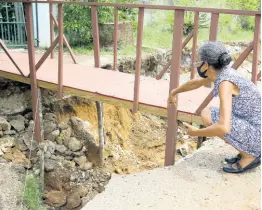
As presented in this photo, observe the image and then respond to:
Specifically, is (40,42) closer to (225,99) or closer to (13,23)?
(13,23)

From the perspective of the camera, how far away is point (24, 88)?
7145 millimetres

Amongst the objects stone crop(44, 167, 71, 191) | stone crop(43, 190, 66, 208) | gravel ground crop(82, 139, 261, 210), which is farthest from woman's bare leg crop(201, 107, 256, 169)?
stone crop(44, 167, 71, 191)

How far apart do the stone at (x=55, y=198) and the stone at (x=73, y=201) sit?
79 mm

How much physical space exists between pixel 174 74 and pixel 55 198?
302 centimetres

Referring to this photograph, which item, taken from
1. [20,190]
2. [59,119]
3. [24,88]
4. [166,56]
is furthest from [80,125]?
[166,56]

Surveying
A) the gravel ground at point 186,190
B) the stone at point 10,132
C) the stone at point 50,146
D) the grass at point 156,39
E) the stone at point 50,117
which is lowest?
the stone at point 50,146

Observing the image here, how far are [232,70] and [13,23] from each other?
746 centimetres

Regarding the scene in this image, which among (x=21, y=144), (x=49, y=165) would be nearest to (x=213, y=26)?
(x=49, y=165)

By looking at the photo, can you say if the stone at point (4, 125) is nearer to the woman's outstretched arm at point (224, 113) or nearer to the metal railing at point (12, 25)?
the metal railing at point (12, 25)

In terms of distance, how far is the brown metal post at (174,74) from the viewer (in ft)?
13.4

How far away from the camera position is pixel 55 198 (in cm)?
603

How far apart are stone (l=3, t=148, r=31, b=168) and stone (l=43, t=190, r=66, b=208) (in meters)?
0.62

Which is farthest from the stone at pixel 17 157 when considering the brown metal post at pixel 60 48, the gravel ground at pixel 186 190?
the gravel ground at pixel 186 190

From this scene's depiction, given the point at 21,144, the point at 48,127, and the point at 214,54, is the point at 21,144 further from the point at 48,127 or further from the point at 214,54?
the point at 214,54
